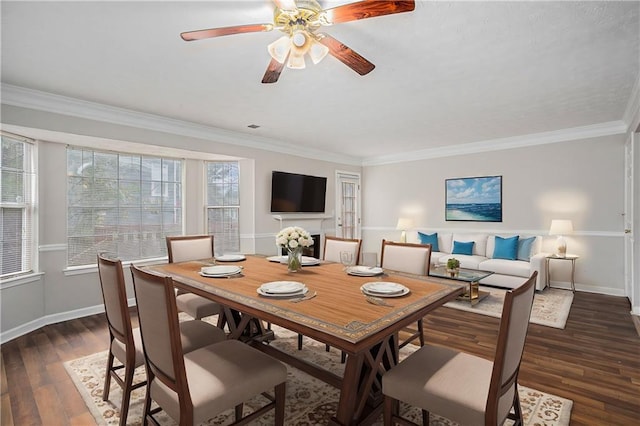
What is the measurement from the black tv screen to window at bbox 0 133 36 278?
10.2ft

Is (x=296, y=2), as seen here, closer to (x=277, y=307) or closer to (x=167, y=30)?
(x=167, y=30)

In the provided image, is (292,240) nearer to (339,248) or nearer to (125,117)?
(339,248)

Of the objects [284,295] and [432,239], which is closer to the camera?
[284,295]

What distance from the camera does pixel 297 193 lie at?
5.89 meters

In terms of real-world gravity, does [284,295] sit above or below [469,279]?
above

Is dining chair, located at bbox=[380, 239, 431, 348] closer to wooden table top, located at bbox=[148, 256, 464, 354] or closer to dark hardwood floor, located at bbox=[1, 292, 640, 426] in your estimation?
wooden table top, located at bbox=[148, 256, 464, 354]

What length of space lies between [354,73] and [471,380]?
2.51 meters

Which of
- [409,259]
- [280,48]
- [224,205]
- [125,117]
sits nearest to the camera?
[280,48]

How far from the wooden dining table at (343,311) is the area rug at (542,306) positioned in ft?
7.75

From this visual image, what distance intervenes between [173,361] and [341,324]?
73 cm

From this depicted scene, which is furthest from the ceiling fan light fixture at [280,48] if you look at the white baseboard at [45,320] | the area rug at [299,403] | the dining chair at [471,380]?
the white baseboard at [45,320]

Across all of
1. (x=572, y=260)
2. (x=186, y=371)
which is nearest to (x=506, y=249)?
(x=572, y=260)

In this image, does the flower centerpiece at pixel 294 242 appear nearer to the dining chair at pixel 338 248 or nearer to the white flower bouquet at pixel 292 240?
the white flower bouquet at pixel 292 240

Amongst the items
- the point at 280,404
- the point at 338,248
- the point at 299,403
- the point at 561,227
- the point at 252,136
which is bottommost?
the point at 299,403
